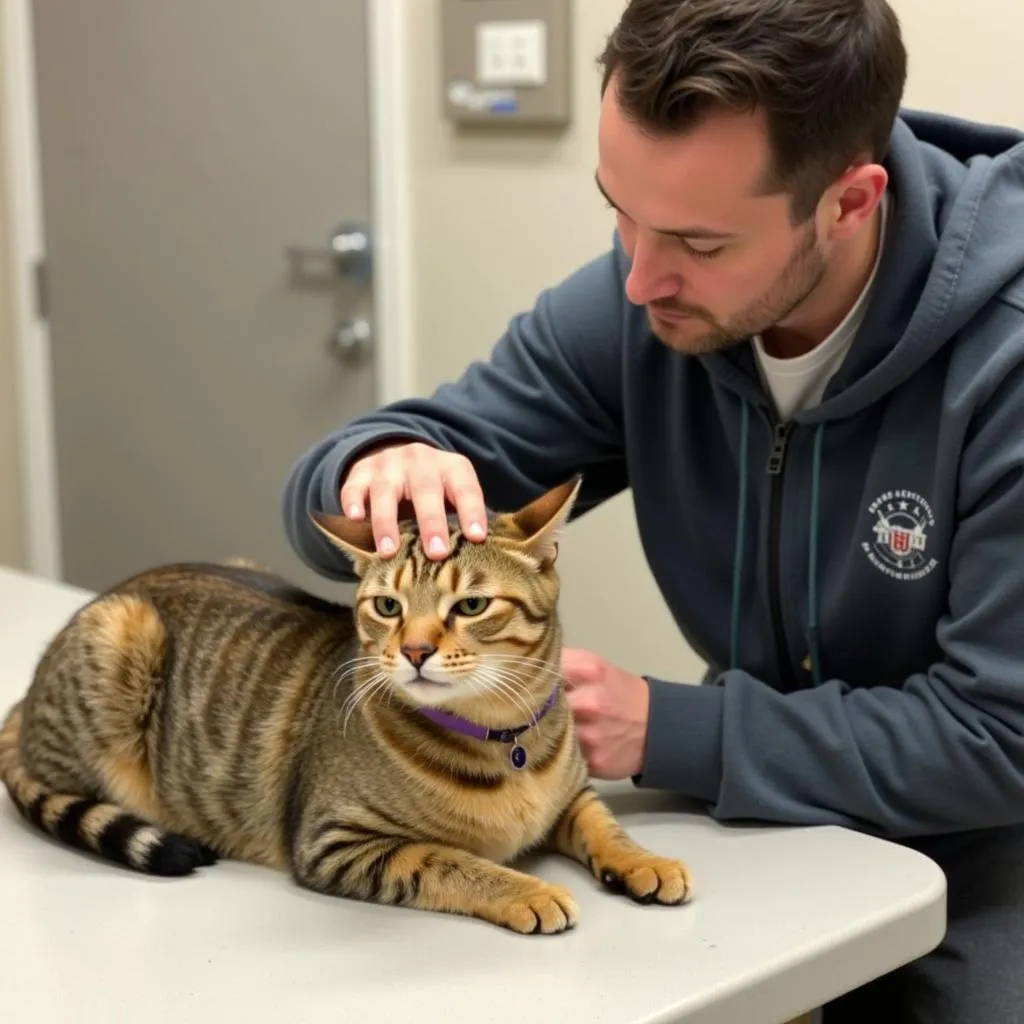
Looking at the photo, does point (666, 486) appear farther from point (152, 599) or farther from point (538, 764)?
point (152, 599)

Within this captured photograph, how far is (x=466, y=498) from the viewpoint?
4.08ft

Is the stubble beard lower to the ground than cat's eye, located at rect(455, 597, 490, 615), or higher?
higher

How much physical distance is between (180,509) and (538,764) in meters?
2.34

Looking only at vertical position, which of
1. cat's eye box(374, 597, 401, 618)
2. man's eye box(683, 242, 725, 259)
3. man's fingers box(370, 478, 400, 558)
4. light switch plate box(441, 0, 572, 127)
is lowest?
cat's eye box(374, 597, 401, 618)

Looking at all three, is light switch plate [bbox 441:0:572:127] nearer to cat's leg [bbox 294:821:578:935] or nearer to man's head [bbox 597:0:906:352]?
man's head [bbox 597:0:906:352]

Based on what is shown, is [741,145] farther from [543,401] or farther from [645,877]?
[645,877]

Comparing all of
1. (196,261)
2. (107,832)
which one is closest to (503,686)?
A: (107,832)

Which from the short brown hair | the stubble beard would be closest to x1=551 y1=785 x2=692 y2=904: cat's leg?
the stubble beard

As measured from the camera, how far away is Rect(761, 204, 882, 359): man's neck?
1398 millimetres

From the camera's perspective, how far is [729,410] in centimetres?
149

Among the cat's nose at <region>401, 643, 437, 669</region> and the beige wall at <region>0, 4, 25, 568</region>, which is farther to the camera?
the beige wall at <region>0, 4, 25, 568</region>

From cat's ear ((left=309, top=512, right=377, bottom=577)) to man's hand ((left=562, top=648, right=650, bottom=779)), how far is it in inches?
8.8

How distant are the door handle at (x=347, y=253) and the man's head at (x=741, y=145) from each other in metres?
1.65

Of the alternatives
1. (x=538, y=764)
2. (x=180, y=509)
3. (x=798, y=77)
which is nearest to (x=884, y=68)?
(x=798, y=77)
